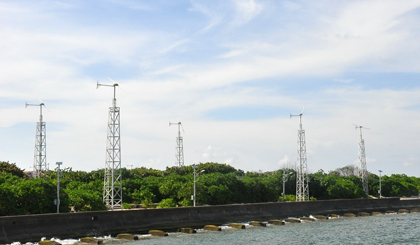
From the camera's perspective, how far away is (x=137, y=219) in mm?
51500

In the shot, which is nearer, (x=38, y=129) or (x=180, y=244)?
(x=180, y=244)

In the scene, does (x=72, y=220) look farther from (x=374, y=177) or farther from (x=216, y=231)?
(x=374, y=177)

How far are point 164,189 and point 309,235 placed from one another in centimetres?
2657

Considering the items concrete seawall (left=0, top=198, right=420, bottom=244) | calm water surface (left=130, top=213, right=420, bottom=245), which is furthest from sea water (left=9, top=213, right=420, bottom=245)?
concrete seawall (left=0, top=198, right=420, bottom=244)

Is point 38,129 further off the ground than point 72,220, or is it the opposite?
point 38,129

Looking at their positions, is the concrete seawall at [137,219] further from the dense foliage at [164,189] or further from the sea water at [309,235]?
the dense foliage at [164,189]

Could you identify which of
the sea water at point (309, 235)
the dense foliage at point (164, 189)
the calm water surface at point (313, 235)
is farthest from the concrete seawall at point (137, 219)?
the calm water surface at point (313, 235)

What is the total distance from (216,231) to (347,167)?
14823 cm

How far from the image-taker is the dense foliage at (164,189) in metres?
47.3

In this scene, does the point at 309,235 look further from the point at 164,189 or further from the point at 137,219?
the point at 164,189

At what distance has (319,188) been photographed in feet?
309

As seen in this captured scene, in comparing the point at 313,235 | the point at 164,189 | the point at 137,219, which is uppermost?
the point at 164,189

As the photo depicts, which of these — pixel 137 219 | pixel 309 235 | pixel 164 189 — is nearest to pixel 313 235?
pixel 309 235

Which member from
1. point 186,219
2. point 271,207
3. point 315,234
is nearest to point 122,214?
point 186,219
